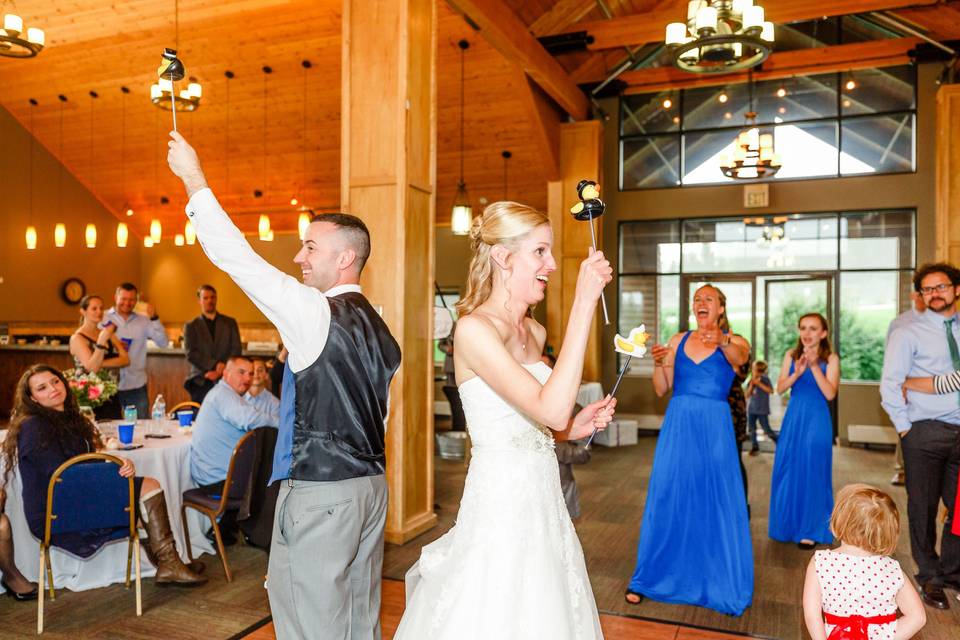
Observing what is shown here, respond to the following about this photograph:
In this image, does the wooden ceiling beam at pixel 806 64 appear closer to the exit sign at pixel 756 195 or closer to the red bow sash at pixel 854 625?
the exit sign at pixel 756 195

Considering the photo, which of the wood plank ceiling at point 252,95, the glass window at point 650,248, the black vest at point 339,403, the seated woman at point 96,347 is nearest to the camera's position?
the black vest at point 339,403

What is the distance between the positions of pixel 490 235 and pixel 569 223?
347 inches

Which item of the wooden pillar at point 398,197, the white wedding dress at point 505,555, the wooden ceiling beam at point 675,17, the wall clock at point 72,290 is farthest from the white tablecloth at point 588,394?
the wall clock at point 72,290

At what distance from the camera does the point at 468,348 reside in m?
1.82

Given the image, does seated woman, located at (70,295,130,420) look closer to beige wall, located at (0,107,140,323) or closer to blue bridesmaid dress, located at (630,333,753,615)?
blue bridesmaid dress, located at (630,333,753,615)

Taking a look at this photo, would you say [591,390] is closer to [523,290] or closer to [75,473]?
[75,473]

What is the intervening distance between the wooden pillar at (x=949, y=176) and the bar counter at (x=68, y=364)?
855cm

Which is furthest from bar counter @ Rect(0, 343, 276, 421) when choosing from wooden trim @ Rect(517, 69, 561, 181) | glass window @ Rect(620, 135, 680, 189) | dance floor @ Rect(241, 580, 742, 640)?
dance floor @ Rect(241, 580, 742, 640)

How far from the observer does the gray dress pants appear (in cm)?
193

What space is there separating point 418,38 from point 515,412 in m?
4.16

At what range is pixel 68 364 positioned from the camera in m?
10.4

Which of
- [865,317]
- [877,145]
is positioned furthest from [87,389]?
[877,145]

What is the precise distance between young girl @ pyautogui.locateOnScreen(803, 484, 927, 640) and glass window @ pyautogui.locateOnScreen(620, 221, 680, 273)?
8.95 meters

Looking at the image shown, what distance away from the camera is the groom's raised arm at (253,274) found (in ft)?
5.61
